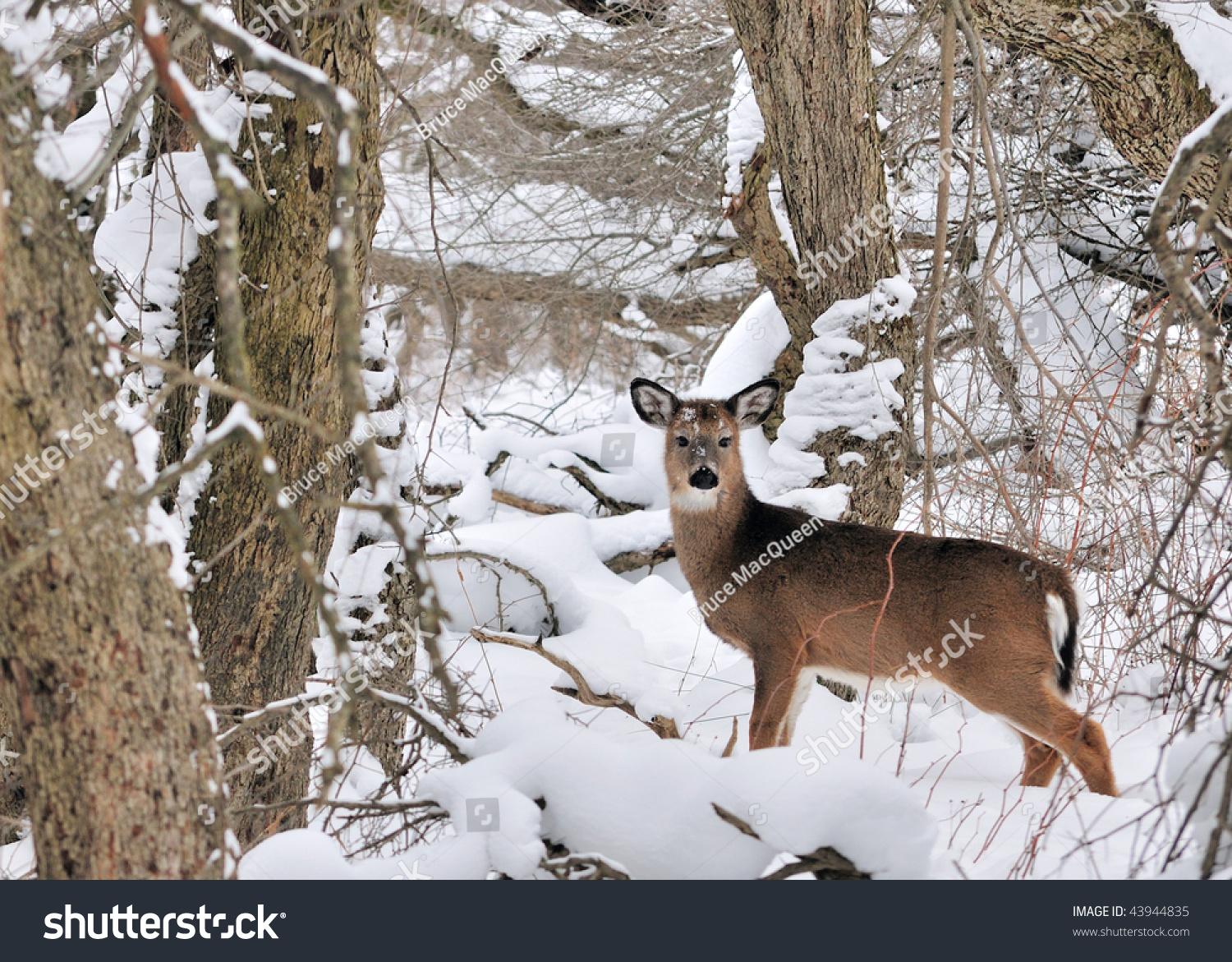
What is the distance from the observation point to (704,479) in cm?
533

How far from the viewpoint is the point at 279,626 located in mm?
4535

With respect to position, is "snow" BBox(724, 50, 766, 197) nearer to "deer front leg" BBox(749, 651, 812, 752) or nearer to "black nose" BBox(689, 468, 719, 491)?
"black nose" BBox(689, 468, 719, 491)

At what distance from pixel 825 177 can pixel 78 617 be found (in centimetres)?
448

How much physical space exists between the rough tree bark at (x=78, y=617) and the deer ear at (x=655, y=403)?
342cm

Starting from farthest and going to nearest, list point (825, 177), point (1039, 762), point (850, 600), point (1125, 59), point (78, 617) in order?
point (825, 177) → point (1125, 59) → point (850, 600) → point (1039, 762) → point (78, 617)

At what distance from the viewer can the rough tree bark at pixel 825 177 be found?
5441 millimetres

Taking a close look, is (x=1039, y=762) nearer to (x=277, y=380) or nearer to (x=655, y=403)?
(x=655, y=403)

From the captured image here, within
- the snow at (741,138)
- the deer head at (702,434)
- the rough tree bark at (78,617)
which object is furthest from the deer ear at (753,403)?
the rough tree bark at (78,617)

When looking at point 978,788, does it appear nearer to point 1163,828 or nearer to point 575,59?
point 1163,828

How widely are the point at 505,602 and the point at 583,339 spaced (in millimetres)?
6132

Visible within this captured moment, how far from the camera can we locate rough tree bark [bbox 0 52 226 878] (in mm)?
2301

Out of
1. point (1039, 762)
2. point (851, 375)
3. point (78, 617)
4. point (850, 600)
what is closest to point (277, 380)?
point (78, 617)

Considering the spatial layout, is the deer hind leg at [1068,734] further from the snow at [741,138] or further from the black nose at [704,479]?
the snow at [741,138]
